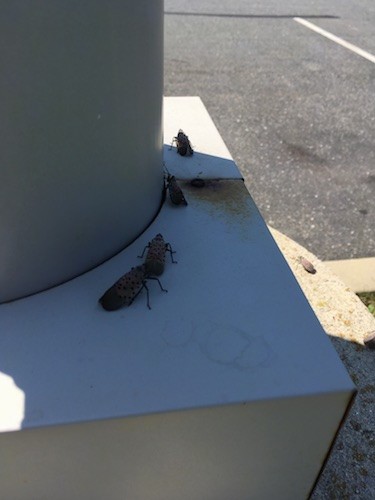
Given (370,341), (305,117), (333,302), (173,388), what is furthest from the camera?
(305,117)

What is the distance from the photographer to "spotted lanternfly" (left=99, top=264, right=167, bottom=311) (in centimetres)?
164

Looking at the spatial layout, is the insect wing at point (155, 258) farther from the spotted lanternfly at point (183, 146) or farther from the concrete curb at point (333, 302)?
the concrete curb at point (333, 302)

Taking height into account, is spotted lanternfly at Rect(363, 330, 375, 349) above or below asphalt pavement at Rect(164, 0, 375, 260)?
above

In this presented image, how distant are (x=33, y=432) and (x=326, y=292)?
200cm

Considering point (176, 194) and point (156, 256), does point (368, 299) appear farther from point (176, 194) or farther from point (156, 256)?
point (156, 256)

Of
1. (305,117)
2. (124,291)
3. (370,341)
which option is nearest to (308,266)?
(370,341)

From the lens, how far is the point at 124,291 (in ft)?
5.38

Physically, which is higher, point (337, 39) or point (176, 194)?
point (176, 194)

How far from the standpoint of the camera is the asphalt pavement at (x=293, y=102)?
3.96m

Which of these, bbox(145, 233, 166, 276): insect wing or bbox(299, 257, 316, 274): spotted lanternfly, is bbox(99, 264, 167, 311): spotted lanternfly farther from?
bbox(299, 257, 316, 274): spotted lanternfly

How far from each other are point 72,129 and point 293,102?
4799mm

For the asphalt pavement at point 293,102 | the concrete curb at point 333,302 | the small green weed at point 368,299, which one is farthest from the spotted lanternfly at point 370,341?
the asphalt pavement at point 293,102

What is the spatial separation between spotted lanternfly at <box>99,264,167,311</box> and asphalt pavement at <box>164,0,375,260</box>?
146 centimetres

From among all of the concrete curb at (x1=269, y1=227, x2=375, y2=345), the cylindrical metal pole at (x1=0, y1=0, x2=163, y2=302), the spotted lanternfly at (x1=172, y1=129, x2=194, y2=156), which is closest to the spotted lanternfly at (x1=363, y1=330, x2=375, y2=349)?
the concrete curb at (x1=269, y1=227, x2=375, y2=345)
